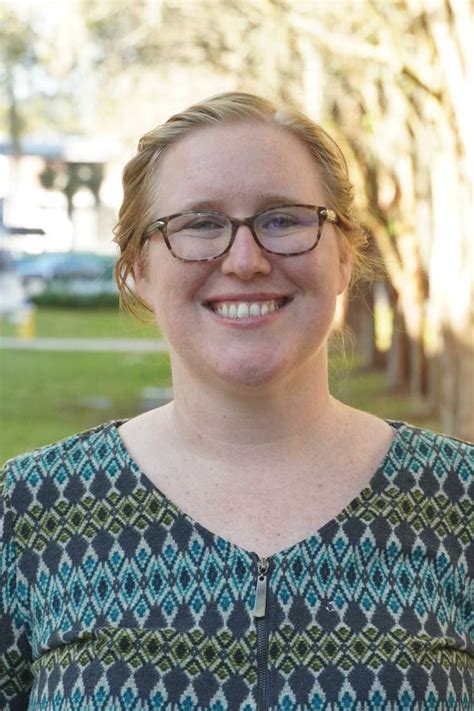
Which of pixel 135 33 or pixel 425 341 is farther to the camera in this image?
pixel 425 341

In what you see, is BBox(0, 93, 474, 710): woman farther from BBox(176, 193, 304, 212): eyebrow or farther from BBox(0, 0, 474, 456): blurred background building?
BBox(0, 0, 474, 456): blurred background building

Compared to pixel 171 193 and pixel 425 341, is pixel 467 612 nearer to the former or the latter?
pixel 171 193

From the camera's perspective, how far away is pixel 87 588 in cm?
197

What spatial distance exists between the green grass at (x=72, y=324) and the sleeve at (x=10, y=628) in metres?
23.2

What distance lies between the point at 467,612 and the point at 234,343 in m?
0.65

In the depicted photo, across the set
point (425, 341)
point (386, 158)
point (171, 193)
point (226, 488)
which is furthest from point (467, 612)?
point (425, 341)

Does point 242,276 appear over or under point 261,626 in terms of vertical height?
over

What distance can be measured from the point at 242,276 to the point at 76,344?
84.9ft

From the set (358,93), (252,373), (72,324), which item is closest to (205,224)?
(252,373)

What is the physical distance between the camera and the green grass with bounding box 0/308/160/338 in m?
30.5

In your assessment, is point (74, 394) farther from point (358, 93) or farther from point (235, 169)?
point (235, 169)

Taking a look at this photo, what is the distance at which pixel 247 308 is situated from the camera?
6.33 feet

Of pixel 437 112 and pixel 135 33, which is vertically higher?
pixel 135 33

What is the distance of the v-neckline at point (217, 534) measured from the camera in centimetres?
196
